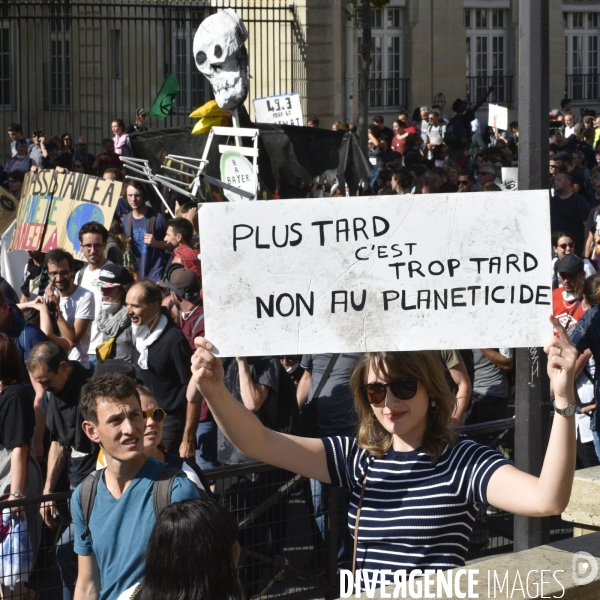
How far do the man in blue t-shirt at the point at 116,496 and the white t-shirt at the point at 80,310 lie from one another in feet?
11.2

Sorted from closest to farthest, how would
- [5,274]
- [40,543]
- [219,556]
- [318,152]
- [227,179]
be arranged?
[219,556] → [40,543] → [5,274] → [227,179] → [318,152]

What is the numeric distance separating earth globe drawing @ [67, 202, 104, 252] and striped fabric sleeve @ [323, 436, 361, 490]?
609 cm

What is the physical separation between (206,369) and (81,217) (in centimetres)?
626

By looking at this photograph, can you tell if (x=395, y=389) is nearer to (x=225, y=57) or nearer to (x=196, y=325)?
(x=196, y=325)

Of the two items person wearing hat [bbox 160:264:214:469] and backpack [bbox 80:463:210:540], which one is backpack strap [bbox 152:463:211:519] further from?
person wearing hat [bbox 160:264:214:469]

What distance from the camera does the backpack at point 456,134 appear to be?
2022cm

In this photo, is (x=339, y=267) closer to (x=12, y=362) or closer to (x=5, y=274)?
(x=12, y=362)

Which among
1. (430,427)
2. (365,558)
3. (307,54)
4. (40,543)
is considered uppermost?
(307,54)

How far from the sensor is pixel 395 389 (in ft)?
10.1

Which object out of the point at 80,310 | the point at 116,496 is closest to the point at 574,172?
the point at 80,310

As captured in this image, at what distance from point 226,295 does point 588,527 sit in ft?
5.89

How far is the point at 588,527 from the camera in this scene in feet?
13.5

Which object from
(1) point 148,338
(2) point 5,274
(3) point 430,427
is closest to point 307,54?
(2) point 5,274

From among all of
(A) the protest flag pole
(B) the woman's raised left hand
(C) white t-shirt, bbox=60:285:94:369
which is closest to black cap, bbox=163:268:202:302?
(C) white t-shirt, bbox=60:285:94:369
